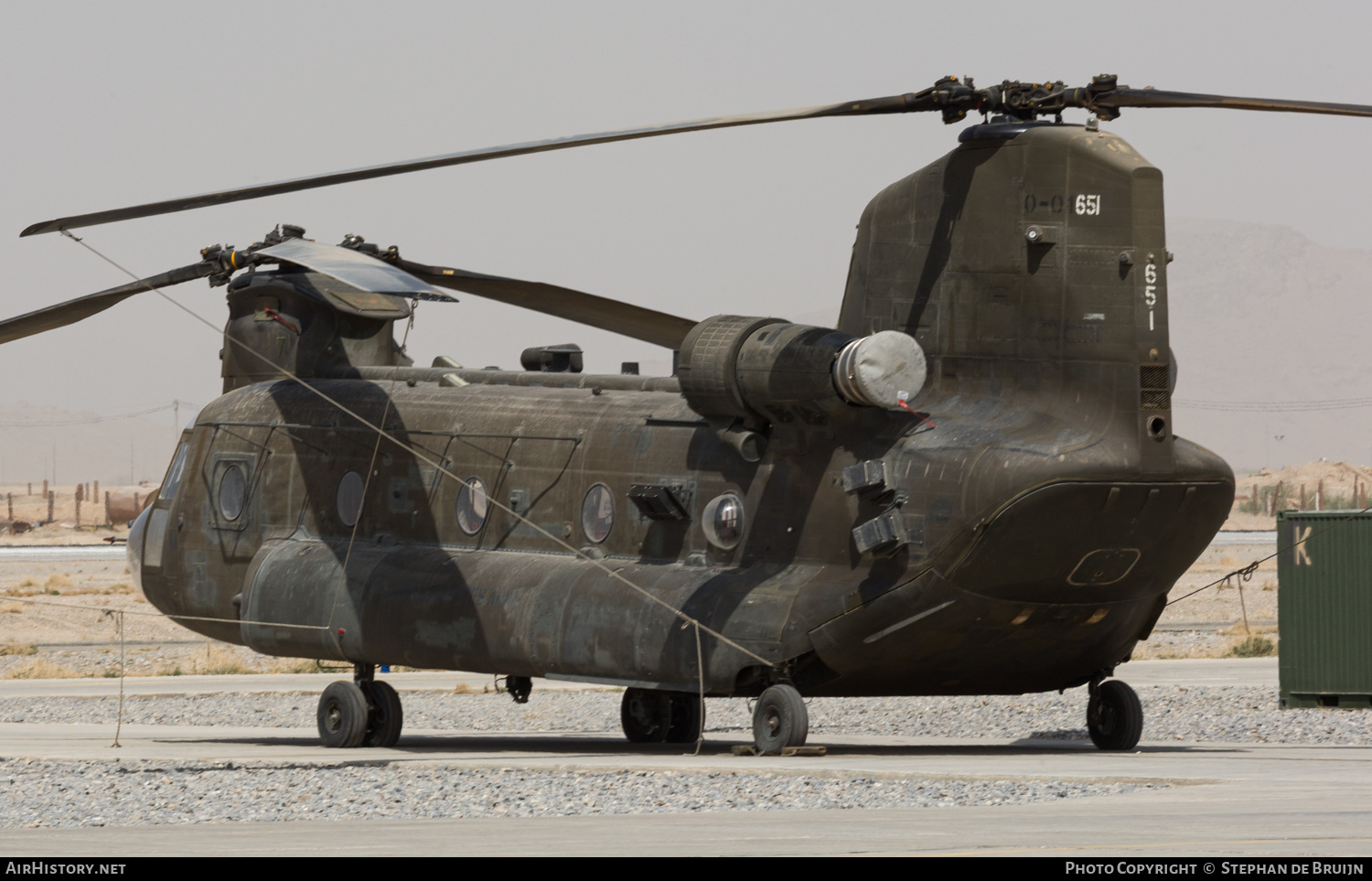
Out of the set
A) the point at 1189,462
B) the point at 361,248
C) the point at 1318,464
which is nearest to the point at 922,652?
the point at 1189,462

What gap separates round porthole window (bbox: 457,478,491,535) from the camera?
2364 centimetres

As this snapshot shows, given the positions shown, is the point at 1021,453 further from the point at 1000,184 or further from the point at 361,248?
the point at 361,248

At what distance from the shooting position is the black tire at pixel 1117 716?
20750 millimetres

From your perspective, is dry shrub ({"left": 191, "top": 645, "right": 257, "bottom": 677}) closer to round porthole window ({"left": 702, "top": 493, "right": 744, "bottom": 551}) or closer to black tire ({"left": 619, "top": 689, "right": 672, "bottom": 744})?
black tire ({"left": 619, "top": 689, "right": 672, "bottom": 744})

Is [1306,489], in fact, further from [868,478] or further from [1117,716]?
[868,478]

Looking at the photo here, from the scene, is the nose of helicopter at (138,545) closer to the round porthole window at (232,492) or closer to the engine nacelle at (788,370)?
the round porthole window at (232,492)

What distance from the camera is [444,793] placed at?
15.9m

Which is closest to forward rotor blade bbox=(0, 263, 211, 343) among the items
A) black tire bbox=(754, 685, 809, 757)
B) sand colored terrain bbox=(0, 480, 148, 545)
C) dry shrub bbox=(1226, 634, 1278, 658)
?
black tire bbox=(754, 685, 809, 757)

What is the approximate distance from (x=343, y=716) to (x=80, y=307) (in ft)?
20.0

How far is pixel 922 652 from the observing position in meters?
19.4

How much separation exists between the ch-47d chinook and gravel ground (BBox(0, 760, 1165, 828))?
324cm

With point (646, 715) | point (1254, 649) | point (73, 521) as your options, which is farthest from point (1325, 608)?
point (73, 521)

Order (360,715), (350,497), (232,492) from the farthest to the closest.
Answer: (232,492) < (350,497) < (360,715)

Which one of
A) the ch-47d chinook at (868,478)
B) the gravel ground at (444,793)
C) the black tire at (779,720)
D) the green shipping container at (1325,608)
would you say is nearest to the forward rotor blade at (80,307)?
the ch-47d chinook at (868,478)
